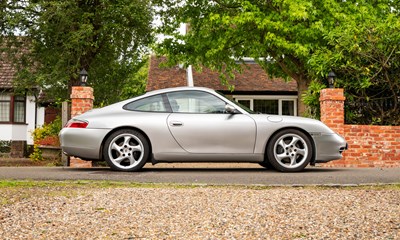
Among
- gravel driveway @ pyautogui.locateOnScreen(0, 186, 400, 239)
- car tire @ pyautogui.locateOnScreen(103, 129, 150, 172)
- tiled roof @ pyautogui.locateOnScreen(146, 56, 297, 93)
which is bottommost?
gravel driveway @ pyautogui.locateOnScreen(0, 186, 400, 239)

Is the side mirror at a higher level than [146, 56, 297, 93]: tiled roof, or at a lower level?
A: lower

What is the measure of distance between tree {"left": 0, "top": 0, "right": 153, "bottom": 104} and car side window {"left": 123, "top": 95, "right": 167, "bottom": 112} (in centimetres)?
933

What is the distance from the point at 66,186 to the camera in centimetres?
792

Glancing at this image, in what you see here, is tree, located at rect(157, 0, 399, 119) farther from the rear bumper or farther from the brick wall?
the rear bumper

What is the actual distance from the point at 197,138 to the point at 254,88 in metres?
17.9

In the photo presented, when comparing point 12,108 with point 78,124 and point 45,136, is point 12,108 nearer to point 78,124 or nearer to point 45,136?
point 45,136

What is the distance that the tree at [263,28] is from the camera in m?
19.7

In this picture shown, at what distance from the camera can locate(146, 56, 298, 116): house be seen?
27.3 m

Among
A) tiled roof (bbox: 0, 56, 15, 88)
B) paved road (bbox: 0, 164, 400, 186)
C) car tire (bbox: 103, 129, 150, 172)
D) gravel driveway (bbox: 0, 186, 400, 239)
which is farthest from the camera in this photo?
tiled roof (bbox: 0, 56, 15, 88)

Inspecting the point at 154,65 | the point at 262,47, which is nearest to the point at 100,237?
the point at 262,47

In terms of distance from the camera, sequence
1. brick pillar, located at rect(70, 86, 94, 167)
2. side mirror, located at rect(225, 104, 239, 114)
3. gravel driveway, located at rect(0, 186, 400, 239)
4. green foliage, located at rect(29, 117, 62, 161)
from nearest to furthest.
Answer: gravel driveway, located at rect(0, 186, 400, 239), side mirror, located at rect(225, 104, 239, 114), brick pillar, located at rect(70, 86, 94, 167), green foliage, located at rect(29, 117, 62, 161)

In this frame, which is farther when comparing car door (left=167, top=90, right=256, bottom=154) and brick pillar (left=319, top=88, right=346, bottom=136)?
brick pillar (left=319, top=88, right=346, bottom=136)

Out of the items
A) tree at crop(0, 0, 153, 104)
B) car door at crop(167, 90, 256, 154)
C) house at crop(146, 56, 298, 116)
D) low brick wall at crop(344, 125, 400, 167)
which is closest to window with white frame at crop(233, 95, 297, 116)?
house at crop(146, 56, 298, 116)

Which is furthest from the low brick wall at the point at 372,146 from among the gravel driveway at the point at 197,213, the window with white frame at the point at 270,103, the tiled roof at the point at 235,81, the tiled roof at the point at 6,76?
the tiled roof at the point at 6,76
